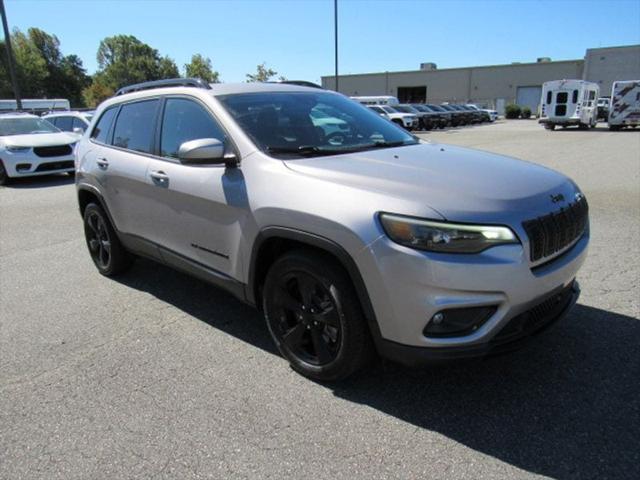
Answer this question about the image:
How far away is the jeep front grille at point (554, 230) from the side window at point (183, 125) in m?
2.03

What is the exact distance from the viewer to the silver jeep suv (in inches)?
98.9

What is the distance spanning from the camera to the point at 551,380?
121 inches

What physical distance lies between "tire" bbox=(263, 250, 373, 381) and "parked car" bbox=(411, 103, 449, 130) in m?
33.2

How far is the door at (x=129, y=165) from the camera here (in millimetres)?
4188

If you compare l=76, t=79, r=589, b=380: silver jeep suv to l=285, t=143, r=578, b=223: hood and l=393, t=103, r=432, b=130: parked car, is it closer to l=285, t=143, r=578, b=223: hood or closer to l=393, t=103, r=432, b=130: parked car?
l=285, t=143, r=578, b=223: hood

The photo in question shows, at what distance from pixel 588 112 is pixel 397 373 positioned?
1251 inches

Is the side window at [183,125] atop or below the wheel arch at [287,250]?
atop

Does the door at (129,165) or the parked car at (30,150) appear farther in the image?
the parked car at (30,150)

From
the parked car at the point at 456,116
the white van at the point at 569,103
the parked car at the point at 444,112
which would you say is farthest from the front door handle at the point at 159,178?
the parked car at the point at 456,116

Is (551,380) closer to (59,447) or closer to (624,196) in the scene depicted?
(59,447)

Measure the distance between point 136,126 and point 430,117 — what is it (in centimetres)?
3323

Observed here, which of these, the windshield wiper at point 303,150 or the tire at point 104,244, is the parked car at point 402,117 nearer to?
the tire at point 104,244

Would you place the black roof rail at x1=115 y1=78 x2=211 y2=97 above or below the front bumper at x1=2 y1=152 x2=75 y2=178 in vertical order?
above

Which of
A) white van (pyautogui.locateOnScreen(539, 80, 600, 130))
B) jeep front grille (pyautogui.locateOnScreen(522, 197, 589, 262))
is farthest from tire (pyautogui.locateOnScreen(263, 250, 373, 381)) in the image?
white van (pyautogui.locateOnScreen(539, 80, 600, 130))
